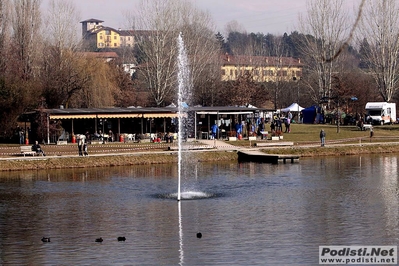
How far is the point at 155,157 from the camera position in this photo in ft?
184

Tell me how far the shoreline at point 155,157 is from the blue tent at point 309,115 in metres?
26.7

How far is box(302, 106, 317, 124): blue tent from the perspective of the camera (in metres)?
90.9

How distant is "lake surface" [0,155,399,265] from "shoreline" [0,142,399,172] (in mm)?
2638

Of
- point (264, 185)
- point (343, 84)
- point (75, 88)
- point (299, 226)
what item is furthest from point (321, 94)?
point (299, 226)

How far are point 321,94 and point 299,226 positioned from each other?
67.6 meters

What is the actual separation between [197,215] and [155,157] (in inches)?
964

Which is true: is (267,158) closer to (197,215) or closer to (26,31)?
(197,215)

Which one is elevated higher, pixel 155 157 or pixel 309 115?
pixel 309 115

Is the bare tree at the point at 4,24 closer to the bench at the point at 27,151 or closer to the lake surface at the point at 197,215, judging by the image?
the bench at the point at 27,151

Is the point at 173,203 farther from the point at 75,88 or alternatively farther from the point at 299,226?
the point at 75,88

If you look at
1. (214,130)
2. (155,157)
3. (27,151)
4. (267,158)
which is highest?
(214,130)

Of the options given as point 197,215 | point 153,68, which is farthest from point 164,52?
point 197,215

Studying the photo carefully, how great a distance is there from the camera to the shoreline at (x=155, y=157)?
5228cm

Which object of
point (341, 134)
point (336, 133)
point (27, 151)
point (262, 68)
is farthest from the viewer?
point (262, 68)
